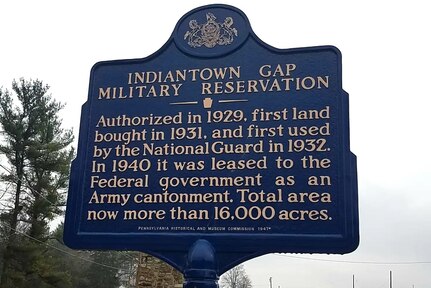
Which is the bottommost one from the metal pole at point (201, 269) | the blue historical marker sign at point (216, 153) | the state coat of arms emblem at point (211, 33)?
the metal pole at point (201, 269)

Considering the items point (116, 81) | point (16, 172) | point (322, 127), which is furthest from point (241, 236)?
point (16, 172)

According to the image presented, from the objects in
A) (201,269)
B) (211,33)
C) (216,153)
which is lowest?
(201,269)

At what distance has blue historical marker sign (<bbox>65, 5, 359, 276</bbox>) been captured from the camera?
4254mm

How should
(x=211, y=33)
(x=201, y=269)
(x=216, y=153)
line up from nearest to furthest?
(x=201, y=269)
(x=216, y=153)
(x=211, y=33)

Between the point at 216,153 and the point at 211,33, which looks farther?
the point at 211,33

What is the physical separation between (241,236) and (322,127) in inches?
44.6

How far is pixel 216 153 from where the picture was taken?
14.8 feet

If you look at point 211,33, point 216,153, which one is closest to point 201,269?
point 216,153

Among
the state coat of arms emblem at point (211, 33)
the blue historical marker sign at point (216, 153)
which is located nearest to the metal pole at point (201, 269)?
the blue historical marker sign at point (216, 153)

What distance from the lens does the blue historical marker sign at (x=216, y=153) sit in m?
4.25

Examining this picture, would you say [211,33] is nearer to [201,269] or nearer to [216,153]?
[216,153]

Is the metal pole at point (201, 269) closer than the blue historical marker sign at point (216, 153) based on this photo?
Yes

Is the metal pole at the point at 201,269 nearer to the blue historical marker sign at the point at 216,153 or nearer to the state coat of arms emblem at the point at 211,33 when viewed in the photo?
the blue historical marker sign at the point at 216,153

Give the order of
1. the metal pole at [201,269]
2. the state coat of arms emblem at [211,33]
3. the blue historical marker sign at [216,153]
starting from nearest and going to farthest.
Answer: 1. the metal pole at [201,269]
2. the blue historical marker sign at [216,153]
3. the state coat of arms emblem at [211,33]
